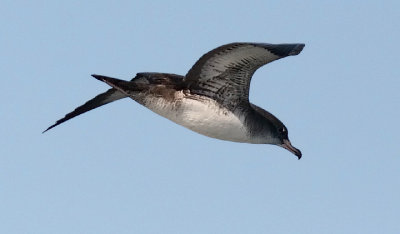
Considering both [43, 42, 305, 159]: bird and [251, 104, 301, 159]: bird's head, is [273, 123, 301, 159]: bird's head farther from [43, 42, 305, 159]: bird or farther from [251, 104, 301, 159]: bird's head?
[43, 42, 305, 159]: bird

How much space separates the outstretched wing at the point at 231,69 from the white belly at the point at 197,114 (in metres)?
0.15

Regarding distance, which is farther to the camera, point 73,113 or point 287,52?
point 73,113

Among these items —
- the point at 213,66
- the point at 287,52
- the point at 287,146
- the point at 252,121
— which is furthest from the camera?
the point at 287,146

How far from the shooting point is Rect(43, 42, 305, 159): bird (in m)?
15.5

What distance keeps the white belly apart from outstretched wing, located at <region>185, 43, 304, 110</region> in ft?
0.50

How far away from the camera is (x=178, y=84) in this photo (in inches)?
638

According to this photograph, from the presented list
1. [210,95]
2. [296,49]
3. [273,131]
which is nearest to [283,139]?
[273,131]

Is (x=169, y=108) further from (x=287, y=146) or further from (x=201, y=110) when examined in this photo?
(x=287, y=146)

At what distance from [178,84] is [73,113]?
9.63ft

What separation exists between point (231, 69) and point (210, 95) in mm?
691

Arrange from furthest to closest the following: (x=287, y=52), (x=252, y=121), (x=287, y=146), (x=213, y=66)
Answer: (x=287, y=146)
(x=252, y=121)
(x=213, y=66)
(x=287, y=52)

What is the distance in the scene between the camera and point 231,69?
15672mm

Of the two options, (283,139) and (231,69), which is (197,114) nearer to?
(231,69)

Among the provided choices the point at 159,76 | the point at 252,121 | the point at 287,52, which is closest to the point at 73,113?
the point at 159,76
